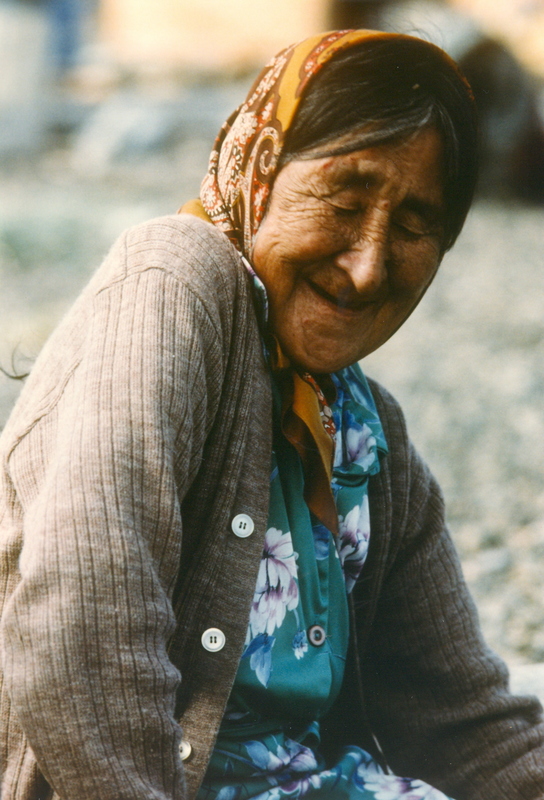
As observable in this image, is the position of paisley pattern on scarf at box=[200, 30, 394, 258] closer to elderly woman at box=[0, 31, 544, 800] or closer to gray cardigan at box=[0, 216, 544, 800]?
A: elderly woman at box=[0, 31, 544, 800]

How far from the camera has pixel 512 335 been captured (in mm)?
7047

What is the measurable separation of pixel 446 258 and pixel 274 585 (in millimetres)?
8020

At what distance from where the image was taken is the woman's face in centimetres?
153

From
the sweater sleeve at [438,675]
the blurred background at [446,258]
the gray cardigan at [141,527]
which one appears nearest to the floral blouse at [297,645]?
the gray cardigan at [141,527]

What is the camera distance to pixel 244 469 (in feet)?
4.80

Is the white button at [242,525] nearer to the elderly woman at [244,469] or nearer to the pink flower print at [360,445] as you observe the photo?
the elderly woman at [244,469]

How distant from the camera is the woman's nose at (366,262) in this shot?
1.54 metres

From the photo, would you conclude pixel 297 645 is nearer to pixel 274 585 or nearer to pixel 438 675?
pixel 274 585

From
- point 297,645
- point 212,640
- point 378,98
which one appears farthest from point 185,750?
point 378,98

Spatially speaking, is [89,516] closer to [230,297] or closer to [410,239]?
[230,297]

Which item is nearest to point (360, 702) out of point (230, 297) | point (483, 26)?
point (230, 297)

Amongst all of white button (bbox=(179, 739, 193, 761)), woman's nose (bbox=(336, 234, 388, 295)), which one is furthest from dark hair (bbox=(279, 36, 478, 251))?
white button (bbox=(179, 739, 193, 761))

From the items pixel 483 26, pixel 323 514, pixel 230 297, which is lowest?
pixel 483 26

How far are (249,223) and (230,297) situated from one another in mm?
188
